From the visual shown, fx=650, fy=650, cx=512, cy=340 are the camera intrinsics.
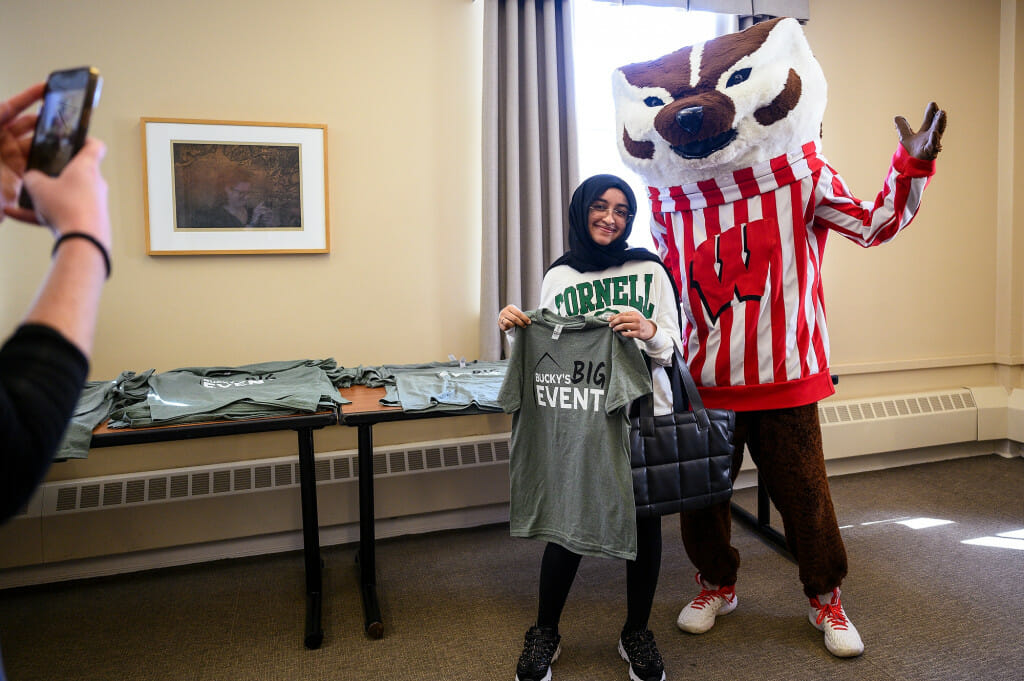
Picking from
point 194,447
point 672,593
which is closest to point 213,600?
point 194,447

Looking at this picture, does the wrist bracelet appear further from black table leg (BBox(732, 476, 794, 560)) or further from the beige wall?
black table leg (BBox(732, 476, 794, 560))

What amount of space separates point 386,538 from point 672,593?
3.91 feet

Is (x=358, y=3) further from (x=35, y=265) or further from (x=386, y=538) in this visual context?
(x=386, y=538)

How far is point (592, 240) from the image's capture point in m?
1.72

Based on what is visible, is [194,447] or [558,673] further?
[194,447]

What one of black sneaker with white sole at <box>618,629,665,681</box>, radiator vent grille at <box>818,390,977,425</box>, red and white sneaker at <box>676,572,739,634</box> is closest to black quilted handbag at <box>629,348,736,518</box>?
black sneaker with white sole at <box>618,629,665,681</box>

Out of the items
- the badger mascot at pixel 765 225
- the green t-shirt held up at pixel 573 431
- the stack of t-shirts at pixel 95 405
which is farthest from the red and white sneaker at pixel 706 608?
the stack of t-shirts at pixel 95 405

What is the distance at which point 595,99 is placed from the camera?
10.1 feet

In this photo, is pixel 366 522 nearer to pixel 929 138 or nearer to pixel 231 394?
pixel 231 394

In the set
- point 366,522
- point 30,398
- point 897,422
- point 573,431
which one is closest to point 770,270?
point 573,431

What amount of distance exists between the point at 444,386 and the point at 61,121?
5.44 feet

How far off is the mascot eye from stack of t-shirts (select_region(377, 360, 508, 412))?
3.43ft

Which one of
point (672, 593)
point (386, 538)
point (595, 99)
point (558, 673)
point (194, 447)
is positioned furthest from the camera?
point (595, 99)

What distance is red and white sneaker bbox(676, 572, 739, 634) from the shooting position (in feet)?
6.43
